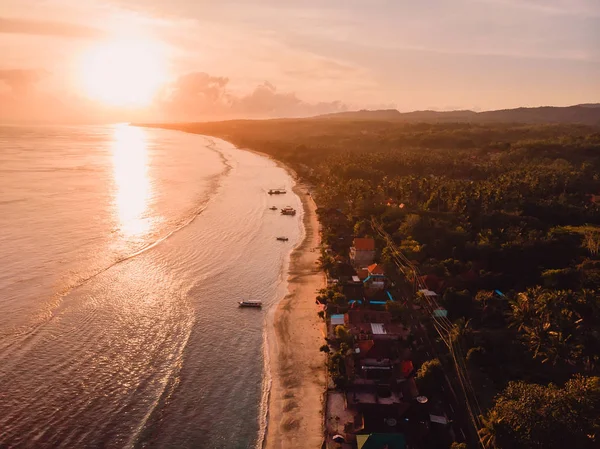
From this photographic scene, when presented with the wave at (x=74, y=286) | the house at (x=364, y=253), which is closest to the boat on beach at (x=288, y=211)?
the wave at (x=74, y=286)

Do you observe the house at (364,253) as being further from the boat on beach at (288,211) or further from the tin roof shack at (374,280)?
the boat on beach at (288,211)

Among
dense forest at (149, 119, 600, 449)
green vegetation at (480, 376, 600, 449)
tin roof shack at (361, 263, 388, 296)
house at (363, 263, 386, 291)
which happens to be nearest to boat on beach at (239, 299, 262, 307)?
tin roof shack at (361, 263, 388, 296)

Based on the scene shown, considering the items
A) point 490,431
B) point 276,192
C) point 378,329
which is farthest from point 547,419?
point 276,192

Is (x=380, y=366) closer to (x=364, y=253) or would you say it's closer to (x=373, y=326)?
(x=373, y=326)

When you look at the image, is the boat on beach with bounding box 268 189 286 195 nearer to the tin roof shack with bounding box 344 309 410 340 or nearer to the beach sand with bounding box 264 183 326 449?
the beach sand with bounding box 264 183 326 449

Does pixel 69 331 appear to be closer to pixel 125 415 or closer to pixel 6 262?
pixel 125 415

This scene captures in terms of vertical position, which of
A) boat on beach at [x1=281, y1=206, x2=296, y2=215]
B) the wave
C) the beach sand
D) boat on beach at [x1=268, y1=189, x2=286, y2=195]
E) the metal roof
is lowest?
the beach sand
